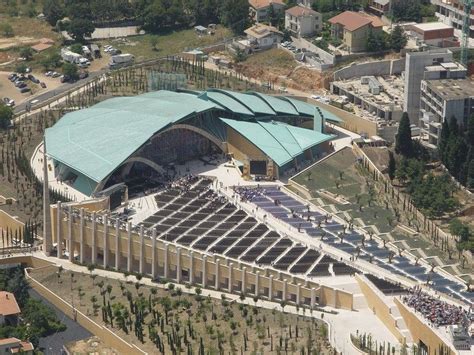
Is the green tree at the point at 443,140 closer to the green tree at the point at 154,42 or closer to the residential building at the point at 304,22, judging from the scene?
the residential building at the point at 304,22

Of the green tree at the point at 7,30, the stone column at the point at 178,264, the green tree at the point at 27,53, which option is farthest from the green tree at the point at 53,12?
the stone column at the point at 178,264

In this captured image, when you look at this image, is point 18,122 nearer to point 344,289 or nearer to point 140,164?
point 140,164

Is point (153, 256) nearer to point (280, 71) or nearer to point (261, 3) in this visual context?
point (280, 71)

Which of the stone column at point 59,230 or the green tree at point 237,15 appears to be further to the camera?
the green tree at point 237,15

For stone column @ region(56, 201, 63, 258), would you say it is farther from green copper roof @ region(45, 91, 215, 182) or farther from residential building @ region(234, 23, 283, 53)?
residential building @ region(234, 23, 283, 53)

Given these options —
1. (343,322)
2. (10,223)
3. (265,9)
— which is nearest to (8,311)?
(10,223)

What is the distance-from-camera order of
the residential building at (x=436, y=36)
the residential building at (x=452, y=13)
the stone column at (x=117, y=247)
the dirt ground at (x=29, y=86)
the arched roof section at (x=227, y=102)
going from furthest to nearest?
the residential building at (x=452, y=13)
the dirt ground at (x=29, y=86)
the residential building at (x=436, y=36)
the arched roof section at (x=227, y=102)
the stone column at (x=117, y=247)

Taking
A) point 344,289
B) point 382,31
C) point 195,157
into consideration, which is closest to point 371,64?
point 382,31
